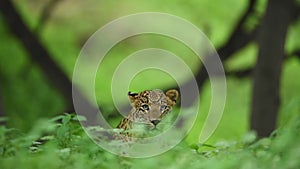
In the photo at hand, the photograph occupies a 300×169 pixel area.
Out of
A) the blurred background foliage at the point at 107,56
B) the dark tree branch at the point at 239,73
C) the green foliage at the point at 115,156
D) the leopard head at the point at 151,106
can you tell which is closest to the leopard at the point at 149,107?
the leopard head at the point at 151,106

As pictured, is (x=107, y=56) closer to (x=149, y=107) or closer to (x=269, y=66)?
(x=269, y=66)

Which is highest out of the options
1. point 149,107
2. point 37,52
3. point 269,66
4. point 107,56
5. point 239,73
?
point 107,56

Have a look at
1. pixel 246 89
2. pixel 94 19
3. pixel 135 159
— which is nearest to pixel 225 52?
pixel 246 89

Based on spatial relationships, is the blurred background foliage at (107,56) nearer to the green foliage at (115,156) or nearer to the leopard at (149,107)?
the leopard at (149,107)

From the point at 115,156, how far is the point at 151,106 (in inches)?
13.9

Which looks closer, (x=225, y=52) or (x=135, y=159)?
(x=135, y=159)

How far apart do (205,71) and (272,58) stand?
0.94 meters

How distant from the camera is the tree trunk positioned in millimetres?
5090

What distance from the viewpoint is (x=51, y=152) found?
188cm

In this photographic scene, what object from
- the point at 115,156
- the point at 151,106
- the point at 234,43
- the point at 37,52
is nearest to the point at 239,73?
the point at 234,43

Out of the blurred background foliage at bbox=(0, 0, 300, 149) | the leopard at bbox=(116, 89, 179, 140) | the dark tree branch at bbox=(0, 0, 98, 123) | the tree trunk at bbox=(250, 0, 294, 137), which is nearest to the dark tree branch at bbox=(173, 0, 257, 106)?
the blurred background foliage at bbox=(0, 0, 300, 149)

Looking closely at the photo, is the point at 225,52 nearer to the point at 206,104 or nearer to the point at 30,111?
the point at 206,104

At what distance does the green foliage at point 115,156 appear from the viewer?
187 centimetres

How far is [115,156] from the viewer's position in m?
2.24
